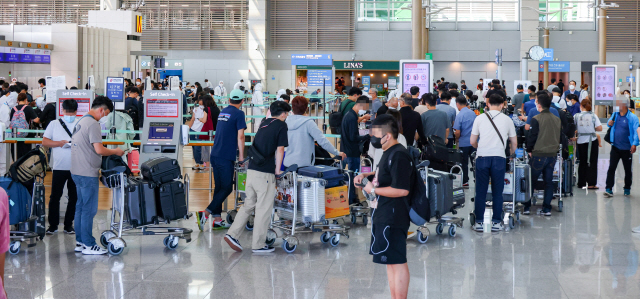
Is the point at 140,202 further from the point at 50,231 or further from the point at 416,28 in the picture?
the point at 416,28

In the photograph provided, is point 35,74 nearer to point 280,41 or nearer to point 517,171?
point 280,41

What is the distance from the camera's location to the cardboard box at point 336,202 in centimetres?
721

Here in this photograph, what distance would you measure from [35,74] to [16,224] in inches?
814

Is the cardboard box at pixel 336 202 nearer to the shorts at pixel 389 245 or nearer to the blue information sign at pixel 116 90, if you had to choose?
the shorts at pixel 389 245

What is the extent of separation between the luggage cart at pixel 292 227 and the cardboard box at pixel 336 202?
127 millimetres

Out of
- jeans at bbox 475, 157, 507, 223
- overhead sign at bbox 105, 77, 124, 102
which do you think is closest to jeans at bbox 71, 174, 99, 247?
jeans at bbox 475, 157, 507, 223

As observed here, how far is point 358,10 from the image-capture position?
3991cm

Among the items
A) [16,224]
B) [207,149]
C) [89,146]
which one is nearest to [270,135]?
[89,146]

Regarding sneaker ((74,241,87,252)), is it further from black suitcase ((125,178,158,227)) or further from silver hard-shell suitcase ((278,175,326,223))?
silver hard-shell suitcase ((278,175,326,223))

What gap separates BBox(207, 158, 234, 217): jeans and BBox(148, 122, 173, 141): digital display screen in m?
0.71

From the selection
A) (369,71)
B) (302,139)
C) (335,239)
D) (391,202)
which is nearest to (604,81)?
(302,139)

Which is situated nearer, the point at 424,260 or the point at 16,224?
the point at 424,260

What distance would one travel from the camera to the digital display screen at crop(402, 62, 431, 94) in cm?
1353

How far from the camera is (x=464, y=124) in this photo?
10492mm
